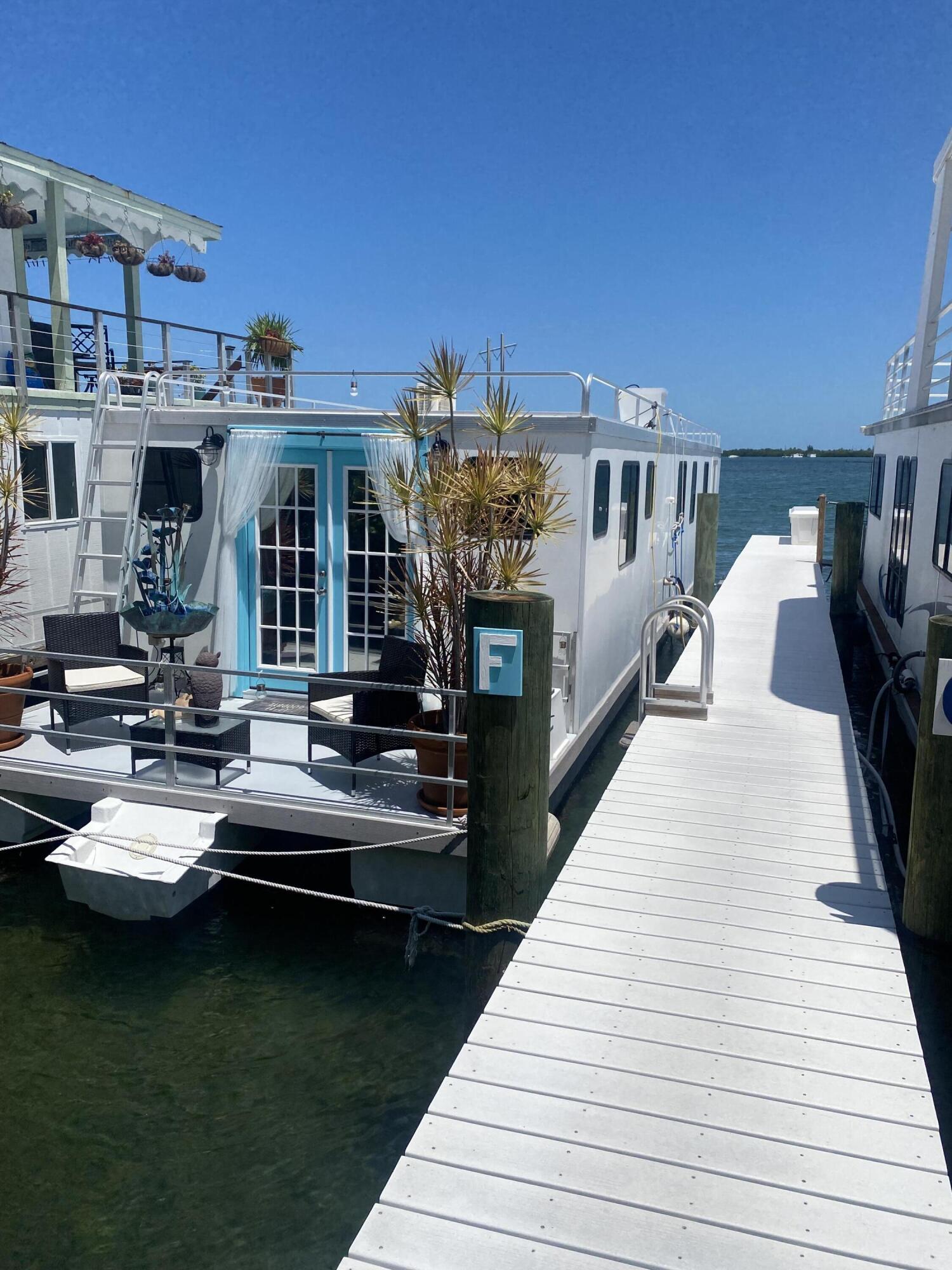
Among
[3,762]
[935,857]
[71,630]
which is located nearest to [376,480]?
[71,630]

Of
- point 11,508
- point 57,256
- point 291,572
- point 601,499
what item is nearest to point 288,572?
point 291,572

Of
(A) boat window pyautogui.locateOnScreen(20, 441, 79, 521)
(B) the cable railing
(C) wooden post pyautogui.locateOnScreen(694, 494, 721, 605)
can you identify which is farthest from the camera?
(C) wooden post pyautogui.locateOnScreen(694, 494, 721, 605)

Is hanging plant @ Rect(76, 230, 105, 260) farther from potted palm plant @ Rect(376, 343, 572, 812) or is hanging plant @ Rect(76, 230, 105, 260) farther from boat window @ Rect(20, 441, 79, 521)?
potted palm plant @ Rect(376, 343, 572, 812)

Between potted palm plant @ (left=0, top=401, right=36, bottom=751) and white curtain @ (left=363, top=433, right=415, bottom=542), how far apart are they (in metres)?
3.24

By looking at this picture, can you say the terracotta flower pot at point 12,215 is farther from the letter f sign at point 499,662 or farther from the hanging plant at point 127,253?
the letter f sign at point 499,662

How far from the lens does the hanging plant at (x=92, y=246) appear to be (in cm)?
1725

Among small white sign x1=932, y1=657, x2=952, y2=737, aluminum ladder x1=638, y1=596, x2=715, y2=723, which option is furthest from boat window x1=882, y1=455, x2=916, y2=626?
small white sign x1=932, y1=657, x2=952, y2=737

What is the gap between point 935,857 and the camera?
5191 mm

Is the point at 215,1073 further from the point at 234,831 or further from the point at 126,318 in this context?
the point at 126,318

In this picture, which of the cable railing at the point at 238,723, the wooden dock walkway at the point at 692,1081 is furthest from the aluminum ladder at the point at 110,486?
the wooden dock walkway at the point at 692,1081

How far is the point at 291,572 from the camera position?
973 centimetres

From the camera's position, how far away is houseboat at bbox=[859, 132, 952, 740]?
904cm

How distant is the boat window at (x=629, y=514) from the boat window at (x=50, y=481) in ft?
20.4

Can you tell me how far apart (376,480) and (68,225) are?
511 inches
